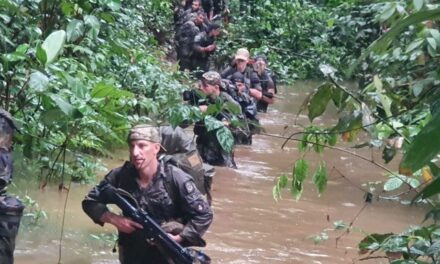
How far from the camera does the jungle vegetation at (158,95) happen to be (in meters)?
2.80

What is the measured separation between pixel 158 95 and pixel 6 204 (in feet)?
17.8

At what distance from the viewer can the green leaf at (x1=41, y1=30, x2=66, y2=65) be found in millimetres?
3729

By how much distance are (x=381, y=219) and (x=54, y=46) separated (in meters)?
6.22

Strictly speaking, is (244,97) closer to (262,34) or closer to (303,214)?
(303,214)

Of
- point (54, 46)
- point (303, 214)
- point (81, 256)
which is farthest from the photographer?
point (303, 214)

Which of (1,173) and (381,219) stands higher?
(1,173)

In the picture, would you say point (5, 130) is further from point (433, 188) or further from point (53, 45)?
point (433, 188)

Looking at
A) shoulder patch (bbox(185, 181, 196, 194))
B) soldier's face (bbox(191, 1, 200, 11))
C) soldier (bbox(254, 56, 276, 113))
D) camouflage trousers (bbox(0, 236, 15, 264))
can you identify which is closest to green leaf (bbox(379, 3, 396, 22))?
shoulder patch (bbox(185, 181, 196, 194))

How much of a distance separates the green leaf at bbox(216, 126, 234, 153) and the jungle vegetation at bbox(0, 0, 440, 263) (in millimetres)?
17

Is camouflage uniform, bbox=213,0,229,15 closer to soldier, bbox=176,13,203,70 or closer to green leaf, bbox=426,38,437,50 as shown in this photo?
soldier, bbox=176,13,203,70

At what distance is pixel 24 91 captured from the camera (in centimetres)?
581

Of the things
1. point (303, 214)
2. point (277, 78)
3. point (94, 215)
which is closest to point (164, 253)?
point (94, 215)

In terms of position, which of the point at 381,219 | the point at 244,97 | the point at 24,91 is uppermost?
the point at 24,91

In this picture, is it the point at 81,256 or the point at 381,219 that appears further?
the point at 381,219
